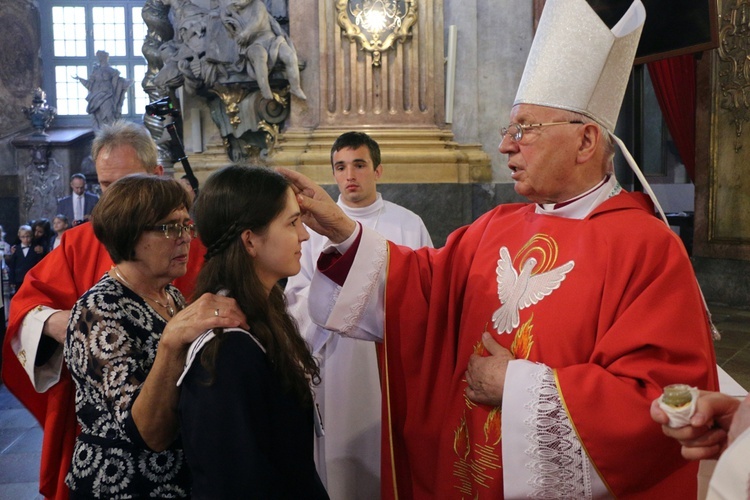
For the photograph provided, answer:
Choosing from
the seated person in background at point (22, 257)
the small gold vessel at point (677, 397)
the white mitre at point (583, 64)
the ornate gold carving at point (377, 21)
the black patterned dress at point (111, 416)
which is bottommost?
the seated person in background at point (22, 257)

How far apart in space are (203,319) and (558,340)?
851 mm

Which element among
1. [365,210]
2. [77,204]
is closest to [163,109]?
[365,210]

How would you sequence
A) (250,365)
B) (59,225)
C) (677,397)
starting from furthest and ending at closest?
(59,225), (250,365), (677,397)

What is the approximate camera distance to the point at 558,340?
1840 millimetres

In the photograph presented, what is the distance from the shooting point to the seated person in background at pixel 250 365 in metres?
1.42

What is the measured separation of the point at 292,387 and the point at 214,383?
17cm

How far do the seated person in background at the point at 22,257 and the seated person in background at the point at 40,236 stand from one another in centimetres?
3

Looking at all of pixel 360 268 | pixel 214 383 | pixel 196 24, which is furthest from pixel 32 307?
pixel 196 24

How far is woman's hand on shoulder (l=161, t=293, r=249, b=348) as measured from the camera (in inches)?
59.0

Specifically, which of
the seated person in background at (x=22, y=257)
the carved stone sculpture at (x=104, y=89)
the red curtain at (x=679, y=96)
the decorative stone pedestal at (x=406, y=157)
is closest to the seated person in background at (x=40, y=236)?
the seated person in background at (x=22, y=257)

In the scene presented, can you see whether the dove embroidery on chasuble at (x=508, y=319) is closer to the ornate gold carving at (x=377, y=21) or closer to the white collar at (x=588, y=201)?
the white collar at (x=588, y=201)

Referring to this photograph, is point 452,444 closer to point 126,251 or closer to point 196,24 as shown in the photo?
point 126,251

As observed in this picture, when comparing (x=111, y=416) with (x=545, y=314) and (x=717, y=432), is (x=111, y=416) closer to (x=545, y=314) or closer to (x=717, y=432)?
(x=545, y=314)

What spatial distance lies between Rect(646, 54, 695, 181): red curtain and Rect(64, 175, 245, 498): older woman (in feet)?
26.1
